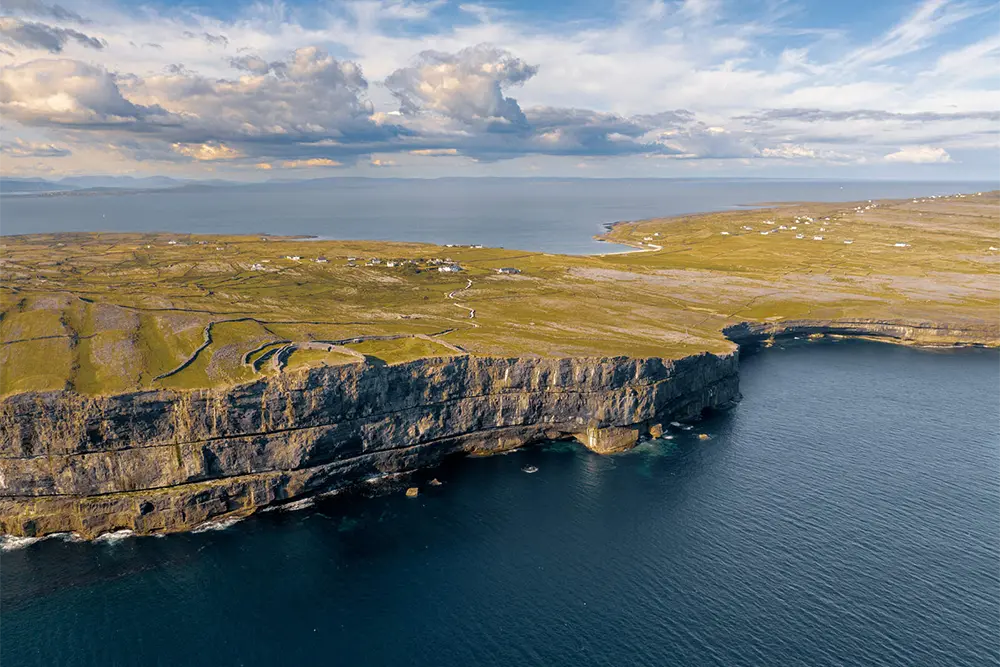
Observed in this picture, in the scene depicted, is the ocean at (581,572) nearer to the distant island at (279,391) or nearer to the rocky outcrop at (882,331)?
the distant island at (279,391)

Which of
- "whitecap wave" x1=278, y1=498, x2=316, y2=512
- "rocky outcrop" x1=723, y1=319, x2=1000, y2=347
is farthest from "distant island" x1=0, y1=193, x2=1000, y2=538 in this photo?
"rocky outcrop" x1=723, y1=319, x2=1000, y2=347

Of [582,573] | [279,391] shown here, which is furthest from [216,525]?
[582,573]

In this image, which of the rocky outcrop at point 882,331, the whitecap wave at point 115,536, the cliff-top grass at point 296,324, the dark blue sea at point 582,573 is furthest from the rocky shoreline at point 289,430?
the rocky outcrop at point 882,331

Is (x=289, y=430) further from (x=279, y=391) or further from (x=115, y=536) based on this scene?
(x=115, y=536)

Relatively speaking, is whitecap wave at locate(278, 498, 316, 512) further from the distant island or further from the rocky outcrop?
the rocky outcrop

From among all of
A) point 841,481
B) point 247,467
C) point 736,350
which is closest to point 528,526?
point 247,467

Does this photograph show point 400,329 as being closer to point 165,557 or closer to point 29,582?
point 165,557
